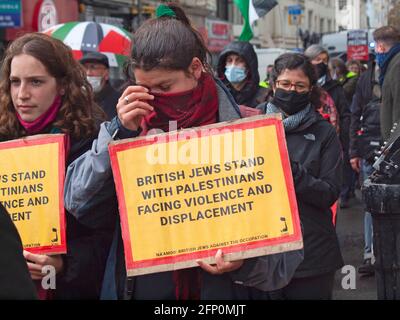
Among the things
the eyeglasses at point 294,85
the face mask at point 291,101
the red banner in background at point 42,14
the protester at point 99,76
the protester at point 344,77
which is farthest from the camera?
the red banner in background at point 42,14

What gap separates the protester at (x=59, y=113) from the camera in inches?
120

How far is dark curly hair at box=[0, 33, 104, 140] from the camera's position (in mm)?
3199

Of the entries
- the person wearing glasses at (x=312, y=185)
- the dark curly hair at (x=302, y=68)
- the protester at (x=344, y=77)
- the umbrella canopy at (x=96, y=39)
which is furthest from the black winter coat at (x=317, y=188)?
the protester at (x=344, y=77)

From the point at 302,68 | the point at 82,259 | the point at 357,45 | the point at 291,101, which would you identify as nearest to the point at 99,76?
the point at 302,68

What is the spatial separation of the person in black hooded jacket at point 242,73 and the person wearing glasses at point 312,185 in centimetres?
209

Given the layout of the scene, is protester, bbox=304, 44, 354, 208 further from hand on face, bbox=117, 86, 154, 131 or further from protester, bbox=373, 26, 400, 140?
hand on face, bbox=117, 86, 154, 131

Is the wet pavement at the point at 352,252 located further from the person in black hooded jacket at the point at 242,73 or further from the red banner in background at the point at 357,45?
the red banner in background at the point at 357,45

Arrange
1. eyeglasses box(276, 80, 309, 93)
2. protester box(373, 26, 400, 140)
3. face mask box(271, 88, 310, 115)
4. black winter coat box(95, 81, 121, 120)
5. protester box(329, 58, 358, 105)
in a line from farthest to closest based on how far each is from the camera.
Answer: protester box(329, 58, 358, 105) < black winter coat box(95, 81, 121, 120) < protester box(373, 26, 400, 140) < eyeglasses box(276, 80, 309, 93) < face mask box(271, 88, 310, 115)

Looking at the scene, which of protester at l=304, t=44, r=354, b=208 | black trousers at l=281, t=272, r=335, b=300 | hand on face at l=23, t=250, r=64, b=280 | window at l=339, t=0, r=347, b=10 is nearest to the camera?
hand on face at l=23, t=250, r=64, b=280

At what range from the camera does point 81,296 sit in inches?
121

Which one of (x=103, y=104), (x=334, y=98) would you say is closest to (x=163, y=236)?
(x=103, y=104)

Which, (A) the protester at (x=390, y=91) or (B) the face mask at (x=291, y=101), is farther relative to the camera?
(A) the protester at (x=390, y=91)

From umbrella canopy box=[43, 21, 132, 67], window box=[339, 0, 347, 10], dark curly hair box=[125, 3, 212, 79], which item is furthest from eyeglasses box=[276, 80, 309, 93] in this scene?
→ window box=[339, 0, 347, 10]

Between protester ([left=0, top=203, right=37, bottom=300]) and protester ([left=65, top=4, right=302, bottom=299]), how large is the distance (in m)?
1.00
